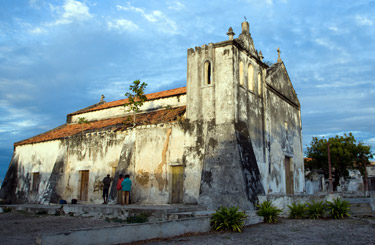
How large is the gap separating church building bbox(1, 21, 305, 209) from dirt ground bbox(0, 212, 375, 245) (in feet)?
10.8

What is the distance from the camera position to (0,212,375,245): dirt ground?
6.98m

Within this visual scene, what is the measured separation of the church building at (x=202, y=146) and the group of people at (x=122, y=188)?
374mm

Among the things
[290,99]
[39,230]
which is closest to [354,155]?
[290,99]

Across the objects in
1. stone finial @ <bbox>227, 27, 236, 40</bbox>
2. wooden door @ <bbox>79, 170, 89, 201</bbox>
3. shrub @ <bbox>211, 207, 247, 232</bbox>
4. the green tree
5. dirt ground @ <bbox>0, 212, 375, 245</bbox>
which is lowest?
dirt ground @ <bbox>0, 212, 375, 245</bbox>

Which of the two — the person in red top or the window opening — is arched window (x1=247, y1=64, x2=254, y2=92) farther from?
the person in red top

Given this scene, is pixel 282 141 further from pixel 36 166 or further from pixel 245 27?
pixel 36 166

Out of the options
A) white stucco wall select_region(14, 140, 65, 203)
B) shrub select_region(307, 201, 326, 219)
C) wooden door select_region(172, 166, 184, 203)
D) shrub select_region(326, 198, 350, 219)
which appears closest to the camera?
shrub select_region(326, 198, 350, 219)

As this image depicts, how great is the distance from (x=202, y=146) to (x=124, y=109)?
8941 millimetres

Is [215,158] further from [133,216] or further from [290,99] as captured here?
[290,99]

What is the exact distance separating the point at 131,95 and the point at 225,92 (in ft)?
18.9

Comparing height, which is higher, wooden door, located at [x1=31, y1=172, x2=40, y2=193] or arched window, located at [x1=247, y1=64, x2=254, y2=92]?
arched window, located at [x1=247, y1=64, x2=254, y2=92]

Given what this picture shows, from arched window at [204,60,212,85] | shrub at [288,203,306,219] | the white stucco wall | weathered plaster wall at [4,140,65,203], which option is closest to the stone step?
shrub at [288,203,306,219]

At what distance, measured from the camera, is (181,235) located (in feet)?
25.3

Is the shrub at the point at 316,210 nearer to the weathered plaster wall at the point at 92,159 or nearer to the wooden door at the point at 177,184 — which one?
the wooden door at the point at 177,184
